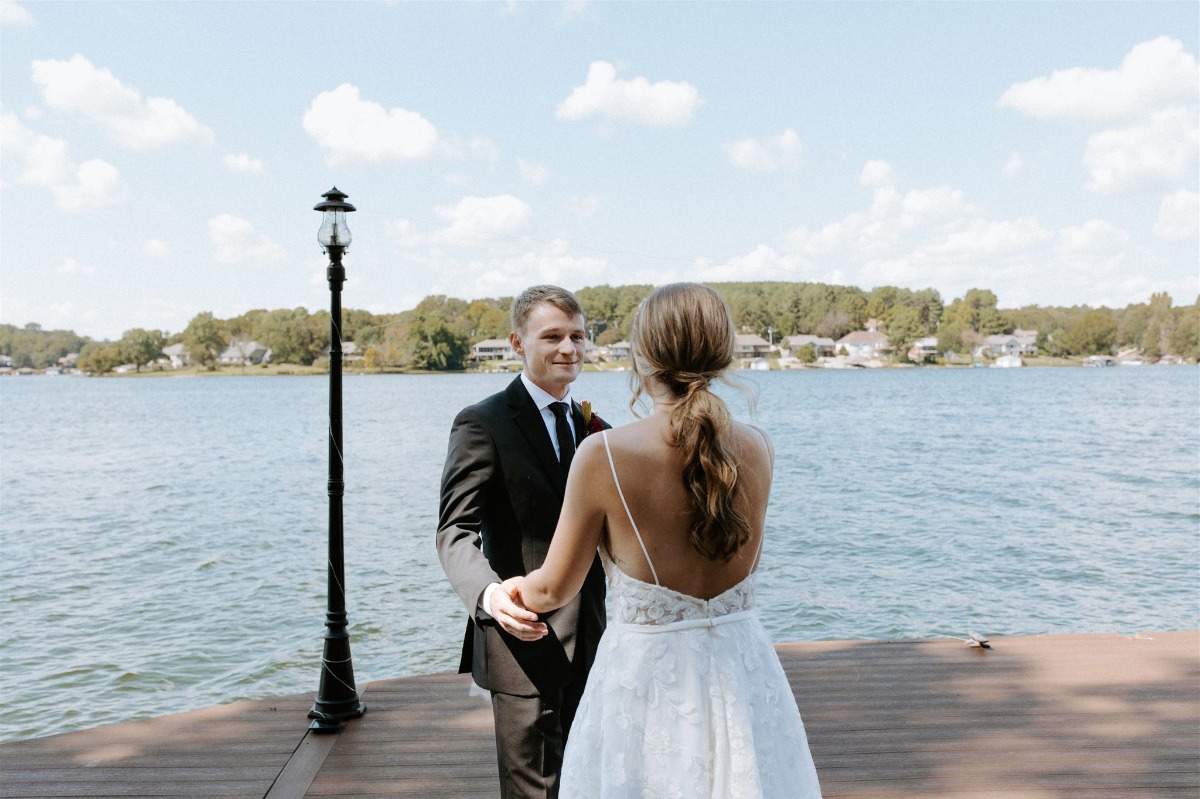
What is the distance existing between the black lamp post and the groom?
205 centimetres

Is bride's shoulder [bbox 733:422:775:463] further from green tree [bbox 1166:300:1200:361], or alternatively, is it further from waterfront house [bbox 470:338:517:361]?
green tree [bbox 1166:300:1200:361]

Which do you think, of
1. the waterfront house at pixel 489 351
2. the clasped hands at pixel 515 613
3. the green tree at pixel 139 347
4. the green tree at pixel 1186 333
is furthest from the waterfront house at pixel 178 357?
the clasped hands at pixel 515 613

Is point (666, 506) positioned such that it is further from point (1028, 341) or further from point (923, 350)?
point (1028, 341)

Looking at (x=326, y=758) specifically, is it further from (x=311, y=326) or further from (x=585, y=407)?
(x=311, y=326)

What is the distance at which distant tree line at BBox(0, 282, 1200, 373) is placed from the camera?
9462 cm

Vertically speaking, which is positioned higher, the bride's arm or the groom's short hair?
the groom's short hair

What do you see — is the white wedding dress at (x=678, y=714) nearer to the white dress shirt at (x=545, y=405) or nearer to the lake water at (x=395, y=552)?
the lake water at (x=395, y=552)

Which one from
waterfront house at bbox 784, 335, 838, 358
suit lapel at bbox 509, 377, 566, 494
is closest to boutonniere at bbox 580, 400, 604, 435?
suit lapel at bbox 509, 377, 566, 494

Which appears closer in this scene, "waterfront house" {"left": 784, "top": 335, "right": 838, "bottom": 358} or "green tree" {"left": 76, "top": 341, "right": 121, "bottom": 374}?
"waterfront house" {"left": 784, "top": 335, "right": 838, "bottom": 358}

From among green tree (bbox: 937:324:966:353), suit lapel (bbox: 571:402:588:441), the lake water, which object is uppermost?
green tree (bbox: 937:324:966:353)

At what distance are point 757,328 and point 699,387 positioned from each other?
3928 inches

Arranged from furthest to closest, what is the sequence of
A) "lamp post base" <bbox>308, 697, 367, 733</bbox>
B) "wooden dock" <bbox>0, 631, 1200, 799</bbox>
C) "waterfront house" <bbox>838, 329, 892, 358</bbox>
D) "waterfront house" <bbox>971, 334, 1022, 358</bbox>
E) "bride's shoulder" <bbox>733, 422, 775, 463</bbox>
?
"waterfront house" <bbox>971, 334, 1022, 358</bbox>, "waterfront house" <bbox>838, 329, 892, 358</bbox>, "lamp post base" <bbox>308, 697, 367, 733</bbox>, "wooden dock" <bbox>0, 631, 1200, 799</bbox>, "bride's shoulder" <bbox>733, 422, 775, 463</bbox>

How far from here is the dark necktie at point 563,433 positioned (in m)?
2.49

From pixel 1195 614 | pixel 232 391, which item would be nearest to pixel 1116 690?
pixel 1195 614
